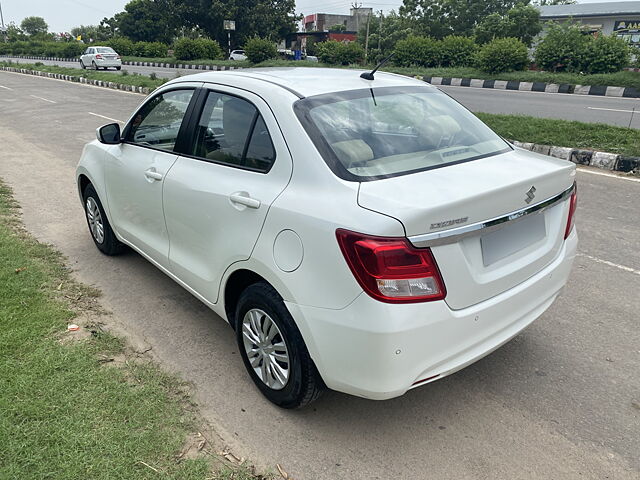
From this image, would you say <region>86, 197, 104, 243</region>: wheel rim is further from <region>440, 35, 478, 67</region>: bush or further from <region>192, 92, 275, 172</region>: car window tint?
<region>440, 35, 478, 67</region>: bush

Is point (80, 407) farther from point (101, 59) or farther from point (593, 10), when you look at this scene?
point (593, 10)

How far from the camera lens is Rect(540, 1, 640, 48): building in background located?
3744 centimetres

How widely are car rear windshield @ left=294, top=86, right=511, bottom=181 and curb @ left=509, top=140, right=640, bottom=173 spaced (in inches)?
199

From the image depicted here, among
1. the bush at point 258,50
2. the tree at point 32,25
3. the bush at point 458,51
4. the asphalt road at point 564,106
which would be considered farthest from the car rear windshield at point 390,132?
the tree at point 32,25

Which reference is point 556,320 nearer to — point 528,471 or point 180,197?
point 528,471

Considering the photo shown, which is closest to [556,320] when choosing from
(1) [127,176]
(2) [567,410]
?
(2) [567,410]

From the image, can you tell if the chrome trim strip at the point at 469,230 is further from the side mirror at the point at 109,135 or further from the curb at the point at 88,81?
the curb at the point at 88,81

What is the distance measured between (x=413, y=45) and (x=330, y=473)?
971 inches

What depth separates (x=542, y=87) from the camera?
1816 centimetres

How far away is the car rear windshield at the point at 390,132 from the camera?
243 cm

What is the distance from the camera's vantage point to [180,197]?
3.08 m

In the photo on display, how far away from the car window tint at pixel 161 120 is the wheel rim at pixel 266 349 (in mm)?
1354

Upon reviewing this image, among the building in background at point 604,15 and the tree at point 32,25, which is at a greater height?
the tree at point 32,25

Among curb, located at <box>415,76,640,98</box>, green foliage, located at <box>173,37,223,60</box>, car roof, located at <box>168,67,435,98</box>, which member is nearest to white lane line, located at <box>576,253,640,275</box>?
car roof, located at <box>168,67,435,98</box>
